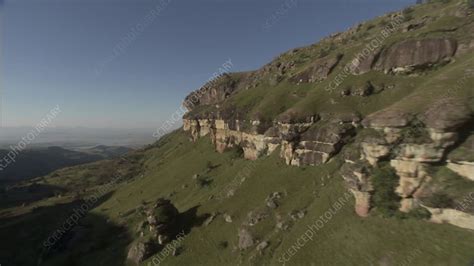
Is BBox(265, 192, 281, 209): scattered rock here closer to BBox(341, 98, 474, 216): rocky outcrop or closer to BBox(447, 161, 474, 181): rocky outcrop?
BBox(341, 98, 474, 216): rocky outcrop

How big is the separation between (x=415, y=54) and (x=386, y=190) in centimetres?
3739

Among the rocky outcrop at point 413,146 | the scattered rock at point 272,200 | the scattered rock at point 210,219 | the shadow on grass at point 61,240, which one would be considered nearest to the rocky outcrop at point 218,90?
the shadow on grass at point 61,240

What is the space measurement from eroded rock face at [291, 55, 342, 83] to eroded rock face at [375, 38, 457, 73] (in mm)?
16845

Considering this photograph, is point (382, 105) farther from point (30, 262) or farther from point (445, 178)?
point (30, 262)

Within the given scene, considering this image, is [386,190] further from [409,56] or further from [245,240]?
[409,56]

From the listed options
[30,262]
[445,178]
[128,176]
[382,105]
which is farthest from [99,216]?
[445,178]

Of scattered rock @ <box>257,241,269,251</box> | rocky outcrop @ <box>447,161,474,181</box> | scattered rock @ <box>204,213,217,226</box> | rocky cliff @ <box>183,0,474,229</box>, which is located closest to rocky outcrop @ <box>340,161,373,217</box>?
rocky cliff @ <box>183,0,474,229</box>

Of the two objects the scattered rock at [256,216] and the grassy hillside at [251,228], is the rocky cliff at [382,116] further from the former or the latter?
the scattered rock at [256,216]

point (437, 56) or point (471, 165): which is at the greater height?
point (437, 56)

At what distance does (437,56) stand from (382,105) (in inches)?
524

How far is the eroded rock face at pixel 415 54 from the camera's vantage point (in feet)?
178

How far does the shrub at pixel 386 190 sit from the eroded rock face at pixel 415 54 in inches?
1291

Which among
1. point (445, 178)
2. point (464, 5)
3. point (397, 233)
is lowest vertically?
point (397, 233)

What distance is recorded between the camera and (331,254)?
127 ft
